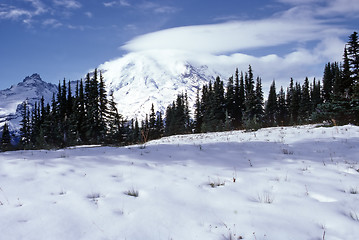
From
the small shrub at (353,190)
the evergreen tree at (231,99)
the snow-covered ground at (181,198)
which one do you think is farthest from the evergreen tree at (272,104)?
the small shrub at (353,190)

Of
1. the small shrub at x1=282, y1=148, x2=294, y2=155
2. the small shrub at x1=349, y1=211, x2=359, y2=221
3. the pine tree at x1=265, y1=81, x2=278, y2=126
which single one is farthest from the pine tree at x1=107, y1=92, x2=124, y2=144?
the pine tree at x1=265, y1=81, x2=278, y2=126

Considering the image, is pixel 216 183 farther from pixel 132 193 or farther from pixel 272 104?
pixel 272 104

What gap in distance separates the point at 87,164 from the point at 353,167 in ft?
20.2

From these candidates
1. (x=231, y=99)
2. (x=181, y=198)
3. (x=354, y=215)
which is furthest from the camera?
(x=231, y=99)

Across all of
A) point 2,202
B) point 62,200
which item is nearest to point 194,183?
point 62,200

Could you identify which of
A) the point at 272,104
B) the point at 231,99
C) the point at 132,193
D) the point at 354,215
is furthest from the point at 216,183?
the point at 272,104

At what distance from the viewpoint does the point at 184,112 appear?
6756 centimetres

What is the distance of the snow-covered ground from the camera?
267 cm

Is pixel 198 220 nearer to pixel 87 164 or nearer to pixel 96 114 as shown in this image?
pixel 87 164

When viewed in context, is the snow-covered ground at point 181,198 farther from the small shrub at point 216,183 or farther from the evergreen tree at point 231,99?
the evergreen tree at point 231,99

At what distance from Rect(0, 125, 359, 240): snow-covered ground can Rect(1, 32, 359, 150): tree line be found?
4996 mm

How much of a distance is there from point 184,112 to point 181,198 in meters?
64.0

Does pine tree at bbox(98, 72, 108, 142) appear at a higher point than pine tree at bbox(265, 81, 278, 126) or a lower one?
lower

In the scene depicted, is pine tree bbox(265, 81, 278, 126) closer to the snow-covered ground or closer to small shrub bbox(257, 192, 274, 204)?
the snow-covered ground
